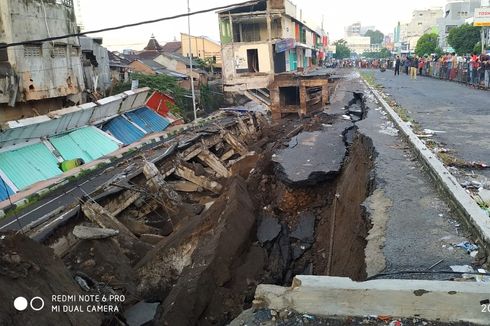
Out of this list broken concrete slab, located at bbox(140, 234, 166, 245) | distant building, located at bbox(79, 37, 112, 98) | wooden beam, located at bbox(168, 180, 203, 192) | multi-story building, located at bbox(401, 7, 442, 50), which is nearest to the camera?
broken concrete slab, located at bbox(140, 234, 166, 245)

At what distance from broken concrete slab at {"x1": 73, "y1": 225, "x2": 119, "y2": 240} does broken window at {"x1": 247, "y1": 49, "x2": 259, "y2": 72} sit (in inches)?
1073

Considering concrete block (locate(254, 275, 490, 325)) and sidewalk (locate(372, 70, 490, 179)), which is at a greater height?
sidewalk (locate(372, 70, 490, 179))

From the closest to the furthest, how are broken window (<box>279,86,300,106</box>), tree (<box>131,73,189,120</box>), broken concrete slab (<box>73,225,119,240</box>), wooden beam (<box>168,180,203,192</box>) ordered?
broken concrete slab (<box>73,225,119,240</box>) → wooden beam (<box>168,180,203,192</box>) → broken window (<box>279,86,300,106</box>) → tree (<box>131,73,189,120</box>)

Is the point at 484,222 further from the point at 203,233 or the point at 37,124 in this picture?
the point at 37,124

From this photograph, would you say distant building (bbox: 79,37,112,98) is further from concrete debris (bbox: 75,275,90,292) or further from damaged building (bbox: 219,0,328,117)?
concrete debris (bbox: 75,275,90,292)

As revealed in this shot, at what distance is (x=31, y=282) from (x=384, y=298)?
3.51 meters

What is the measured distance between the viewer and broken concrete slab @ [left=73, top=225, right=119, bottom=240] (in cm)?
629

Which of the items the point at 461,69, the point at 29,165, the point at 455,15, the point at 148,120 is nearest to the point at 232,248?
the point at 29,165

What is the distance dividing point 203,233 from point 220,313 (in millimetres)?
1670

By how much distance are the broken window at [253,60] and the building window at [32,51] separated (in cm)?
1837

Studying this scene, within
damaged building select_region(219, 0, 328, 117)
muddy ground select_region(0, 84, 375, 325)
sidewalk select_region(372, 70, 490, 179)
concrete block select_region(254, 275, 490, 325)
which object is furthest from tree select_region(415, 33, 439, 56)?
concrete block select_region(254, 275, 490, 325)

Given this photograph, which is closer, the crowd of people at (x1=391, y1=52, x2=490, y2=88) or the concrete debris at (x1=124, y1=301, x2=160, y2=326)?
the concrete debris at (x1=124, y1=301, x2=160, y2=326)

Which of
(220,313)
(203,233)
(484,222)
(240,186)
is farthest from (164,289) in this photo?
(484,222)

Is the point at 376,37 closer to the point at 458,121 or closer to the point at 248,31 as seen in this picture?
the point at 248,31
